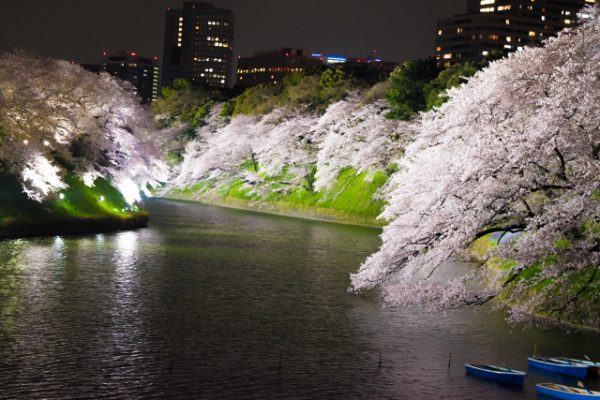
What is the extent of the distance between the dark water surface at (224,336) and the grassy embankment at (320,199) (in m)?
28.4

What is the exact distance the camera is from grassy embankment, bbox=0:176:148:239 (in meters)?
47.1

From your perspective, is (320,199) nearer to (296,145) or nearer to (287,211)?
(287,211)

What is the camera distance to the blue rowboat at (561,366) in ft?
67.9

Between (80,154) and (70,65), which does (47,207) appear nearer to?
(80,154)

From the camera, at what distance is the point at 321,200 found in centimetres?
7600

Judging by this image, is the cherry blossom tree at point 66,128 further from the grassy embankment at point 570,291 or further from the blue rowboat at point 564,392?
the blue rowboat at point 564,392

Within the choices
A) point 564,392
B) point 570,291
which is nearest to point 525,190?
point 570,291

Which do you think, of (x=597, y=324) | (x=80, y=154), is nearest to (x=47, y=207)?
(x=80, y=154)

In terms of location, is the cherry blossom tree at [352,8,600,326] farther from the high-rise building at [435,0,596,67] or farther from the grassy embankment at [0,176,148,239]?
the high-rise building at [435,0,596,67]

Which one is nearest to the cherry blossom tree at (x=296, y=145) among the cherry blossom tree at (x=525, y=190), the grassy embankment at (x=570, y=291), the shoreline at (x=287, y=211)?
the shoreline at (x=287, y=211)

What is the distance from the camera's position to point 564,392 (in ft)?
60.0

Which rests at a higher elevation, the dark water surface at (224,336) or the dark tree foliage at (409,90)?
the dark tree foliage at (409,90)

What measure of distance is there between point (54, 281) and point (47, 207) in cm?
2019

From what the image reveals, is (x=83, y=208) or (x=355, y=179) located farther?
(x=355, y=179)
